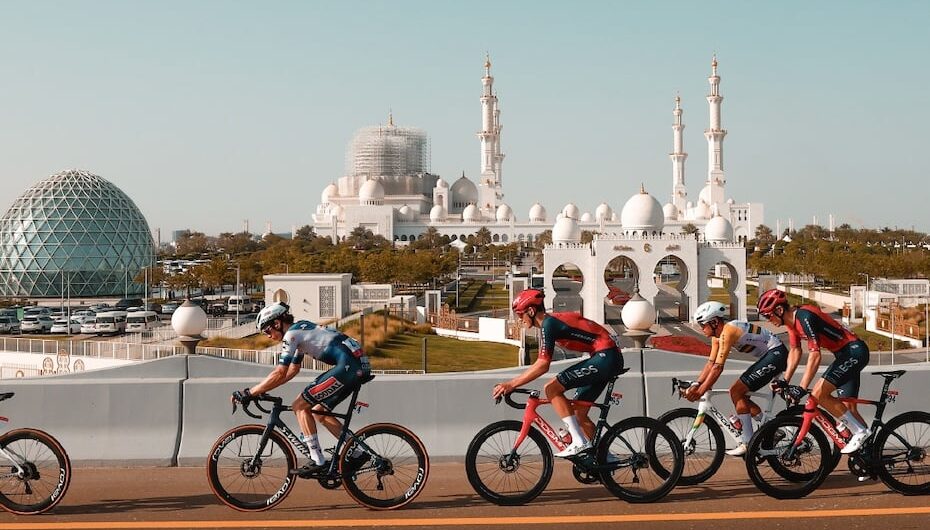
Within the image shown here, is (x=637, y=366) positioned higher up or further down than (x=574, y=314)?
further down

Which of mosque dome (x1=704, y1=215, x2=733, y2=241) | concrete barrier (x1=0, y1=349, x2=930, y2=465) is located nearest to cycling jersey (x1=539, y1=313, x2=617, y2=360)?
concrete barrier (x1=0, y1=349, x2=930, y2=465)

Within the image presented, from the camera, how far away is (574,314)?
741 cm

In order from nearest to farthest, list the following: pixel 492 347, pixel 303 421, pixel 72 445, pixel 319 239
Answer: pixel 303 421, pixel 72 445, pixel 492 347, pixel 319 239

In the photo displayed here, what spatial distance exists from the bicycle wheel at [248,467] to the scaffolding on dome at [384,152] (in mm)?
149221

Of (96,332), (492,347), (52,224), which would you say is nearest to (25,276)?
(52,224)

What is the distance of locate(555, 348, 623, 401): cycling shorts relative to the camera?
24.0ft

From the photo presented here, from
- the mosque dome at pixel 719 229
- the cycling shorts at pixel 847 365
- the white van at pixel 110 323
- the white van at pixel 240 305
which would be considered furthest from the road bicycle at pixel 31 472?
the mosque dome at pixel 719 229

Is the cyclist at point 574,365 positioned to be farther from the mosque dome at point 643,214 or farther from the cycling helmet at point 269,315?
the mosque dome at point 643,214

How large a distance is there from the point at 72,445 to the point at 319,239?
117m

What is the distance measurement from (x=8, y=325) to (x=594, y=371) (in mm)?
47581

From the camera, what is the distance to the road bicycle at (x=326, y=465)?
7.21 metres

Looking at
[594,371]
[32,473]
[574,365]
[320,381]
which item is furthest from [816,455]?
[32,473]

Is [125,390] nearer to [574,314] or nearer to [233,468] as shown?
[233,468]

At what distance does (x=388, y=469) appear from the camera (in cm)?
725
